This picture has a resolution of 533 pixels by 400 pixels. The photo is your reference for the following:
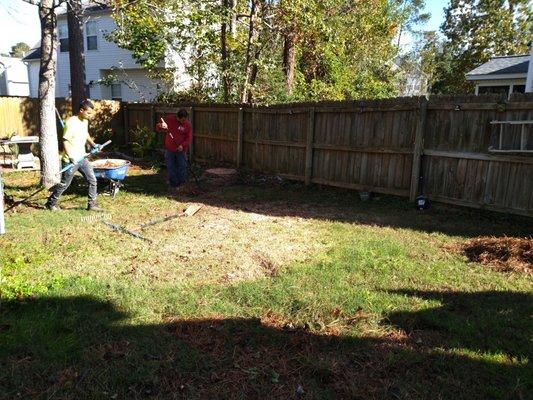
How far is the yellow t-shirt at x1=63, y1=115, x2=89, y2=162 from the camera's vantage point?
750cm

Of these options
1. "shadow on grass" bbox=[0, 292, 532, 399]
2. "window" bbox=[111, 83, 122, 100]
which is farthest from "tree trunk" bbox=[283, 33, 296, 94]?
"shadow on grass" bbox=[0, 292, 532, 399]

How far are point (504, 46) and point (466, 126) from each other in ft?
73.3

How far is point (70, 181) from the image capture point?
7684 millimetres

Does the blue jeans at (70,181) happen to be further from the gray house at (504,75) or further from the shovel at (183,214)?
the gray house at (504,75)

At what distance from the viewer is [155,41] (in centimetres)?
1648

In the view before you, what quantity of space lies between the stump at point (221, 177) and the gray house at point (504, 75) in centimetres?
1334

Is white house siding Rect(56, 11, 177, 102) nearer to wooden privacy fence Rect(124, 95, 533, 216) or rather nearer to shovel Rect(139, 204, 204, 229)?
wooden privacy fence Rect(124, 95, 533, 216)

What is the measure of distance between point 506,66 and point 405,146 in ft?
45.0

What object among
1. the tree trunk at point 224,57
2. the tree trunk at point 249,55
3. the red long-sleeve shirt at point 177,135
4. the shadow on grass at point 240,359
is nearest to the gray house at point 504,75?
the tree trunk at point 249,55

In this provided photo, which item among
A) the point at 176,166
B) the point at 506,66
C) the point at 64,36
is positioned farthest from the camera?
the point at 64,36

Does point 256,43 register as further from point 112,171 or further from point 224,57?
point 112,171

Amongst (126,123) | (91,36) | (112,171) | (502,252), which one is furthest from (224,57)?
(91,36)

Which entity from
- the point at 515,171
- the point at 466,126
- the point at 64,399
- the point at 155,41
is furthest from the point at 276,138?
the point at 64,399

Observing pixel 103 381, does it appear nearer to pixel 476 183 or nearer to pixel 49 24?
pixel 476 183
